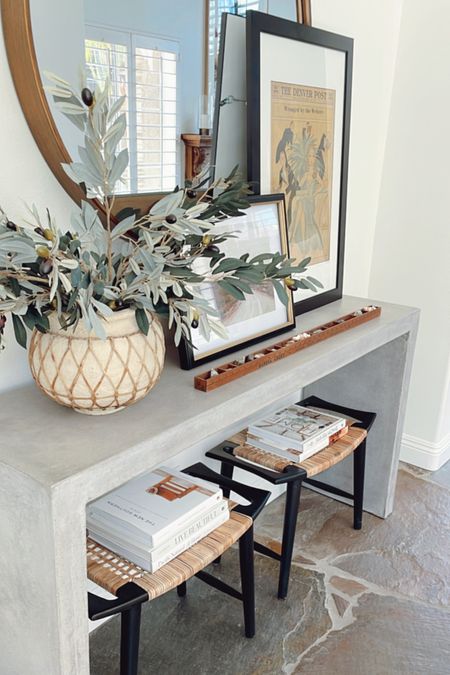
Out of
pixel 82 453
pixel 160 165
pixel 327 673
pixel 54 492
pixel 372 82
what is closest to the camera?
pixel 54 492

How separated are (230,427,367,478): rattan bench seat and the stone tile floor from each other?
453mm

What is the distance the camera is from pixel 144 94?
1.38m

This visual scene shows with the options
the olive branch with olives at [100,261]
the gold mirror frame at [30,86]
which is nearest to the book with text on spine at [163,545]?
the olive branch with olives at [100,261]

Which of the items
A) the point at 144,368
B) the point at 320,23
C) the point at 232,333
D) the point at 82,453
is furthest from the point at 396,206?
the point at 82,453

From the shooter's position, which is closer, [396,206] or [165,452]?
[165,452]

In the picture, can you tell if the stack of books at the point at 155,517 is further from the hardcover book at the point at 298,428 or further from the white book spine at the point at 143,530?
the hardcover book at the point at 298,428

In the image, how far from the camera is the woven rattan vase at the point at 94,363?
3.69 feet

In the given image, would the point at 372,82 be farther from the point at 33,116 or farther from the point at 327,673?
A: the point at 327,673

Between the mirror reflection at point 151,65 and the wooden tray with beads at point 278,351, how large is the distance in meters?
0.45

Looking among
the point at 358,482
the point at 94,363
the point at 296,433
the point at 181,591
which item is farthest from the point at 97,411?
the point at 358,482

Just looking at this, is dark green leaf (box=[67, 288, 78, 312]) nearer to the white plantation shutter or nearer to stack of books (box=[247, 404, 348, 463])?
the white plantation shutter

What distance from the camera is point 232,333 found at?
161 centimetres

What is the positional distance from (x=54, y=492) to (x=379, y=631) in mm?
1346

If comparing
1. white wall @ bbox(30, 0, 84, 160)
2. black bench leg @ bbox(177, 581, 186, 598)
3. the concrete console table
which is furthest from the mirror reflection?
black bench leg @ bbox(177, 581, 186, 598)
